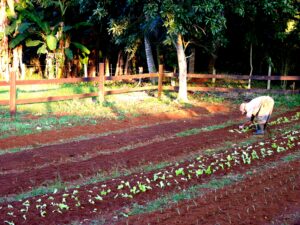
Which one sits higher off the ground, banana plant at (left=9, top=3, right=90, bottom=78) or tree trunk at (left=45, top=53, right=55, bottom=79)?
banana plant at (left=9, top=3, right=90, bottom=78)

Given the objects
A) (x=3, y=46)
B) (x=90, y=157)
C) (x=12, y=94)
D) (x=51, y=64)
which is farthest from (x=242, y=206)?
(x=3, y=46)

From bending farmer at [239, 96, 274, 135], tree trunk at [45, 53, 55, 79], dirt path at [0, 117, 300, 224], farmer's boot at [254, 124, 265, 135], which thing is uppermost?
tree trunk at [45, 53, 55, 79]

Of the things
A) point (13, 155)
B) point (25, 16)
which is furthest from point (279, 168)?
point (25, 16)

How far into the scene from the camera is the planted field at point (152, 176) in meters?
5.69

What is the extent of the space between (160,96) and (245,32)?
6180 millimetres

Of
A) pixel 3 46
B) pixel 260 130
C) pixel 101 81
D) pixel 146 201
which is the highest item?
pixel 3 46

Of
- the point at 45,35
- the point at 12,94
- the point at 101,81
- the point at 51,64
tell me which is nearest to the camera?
the point at 12,94

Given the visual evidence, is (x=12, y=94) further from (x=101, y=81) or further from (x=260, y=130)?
(x=260, y=130)

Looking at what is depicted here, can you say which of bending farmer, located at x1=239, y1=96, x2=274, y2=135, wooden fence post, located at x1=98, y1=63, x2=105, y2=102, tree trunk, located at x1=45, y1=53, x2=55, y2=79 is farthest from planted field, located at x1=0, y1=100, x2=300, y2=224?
tree trunk, located at x1=45, y1=53, x2=55, y2=79

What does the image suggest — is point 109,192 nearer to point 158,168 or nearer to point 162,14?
point 158,168

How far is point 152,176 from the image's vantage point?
23.6 ft

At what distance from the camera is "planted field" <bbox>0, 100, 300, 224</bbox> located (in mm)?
5688

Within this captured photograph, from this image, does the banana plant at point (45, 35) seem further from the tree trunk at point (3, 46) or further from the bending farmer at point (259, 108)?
the bending farmer at point (259, 108)

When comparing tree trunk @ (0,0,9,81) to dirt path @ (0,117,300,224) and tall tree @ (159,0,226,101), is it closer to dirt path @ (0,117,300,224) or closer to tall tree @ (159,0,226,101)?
tall tree @ (159,0,226,101)
